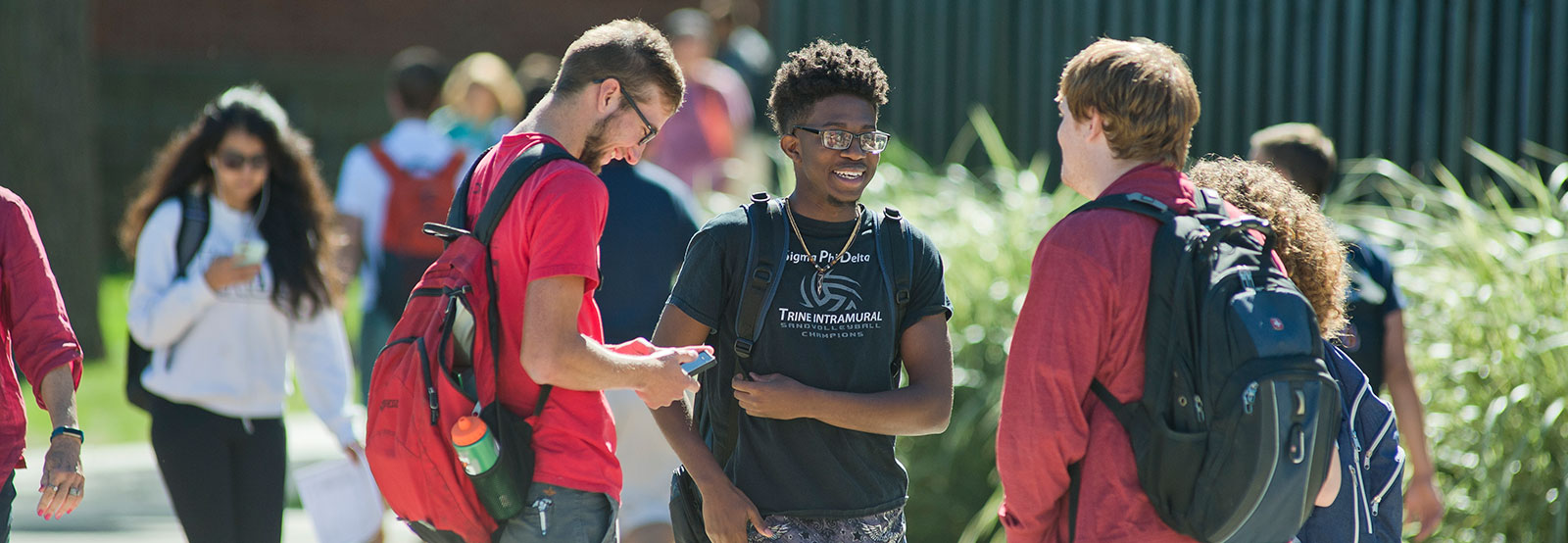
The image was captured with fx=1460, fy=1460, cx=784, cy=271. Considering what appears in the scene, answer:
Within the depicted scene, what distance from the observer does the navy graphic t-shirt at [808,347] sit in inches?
124

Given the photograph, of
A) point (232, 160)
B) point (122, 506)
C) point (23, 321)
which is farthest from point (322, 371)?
point (122, 506)

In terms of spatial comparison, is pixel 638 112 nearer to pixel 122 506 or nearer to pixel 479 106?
pixel 479 106

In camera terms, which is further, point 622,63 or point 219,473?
point 219,473

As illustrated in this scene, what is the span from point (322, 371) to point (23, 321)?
1407 millimetres

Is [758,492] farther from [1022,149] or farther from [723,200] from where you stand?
[1022,149]

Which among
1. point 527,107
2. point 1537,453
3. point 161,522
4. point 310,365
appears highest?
point 527,107

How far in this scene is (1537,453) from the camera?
4.85 meters

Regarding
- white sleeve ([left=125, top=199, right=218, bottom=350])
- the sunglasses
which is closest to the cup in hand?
white sleeve ([left=125, top=199, right=218, bottom=350])

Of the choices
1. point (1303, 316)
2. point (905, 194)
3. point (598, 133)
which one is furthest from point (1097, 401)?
point (905, 194)

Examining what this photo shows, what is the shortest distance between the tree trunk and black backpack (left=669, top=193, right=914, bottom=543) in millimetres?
8933

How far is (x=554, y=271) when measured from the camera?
277 cm

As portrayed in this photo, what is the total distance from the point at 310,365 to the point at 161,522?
3030 millimetres

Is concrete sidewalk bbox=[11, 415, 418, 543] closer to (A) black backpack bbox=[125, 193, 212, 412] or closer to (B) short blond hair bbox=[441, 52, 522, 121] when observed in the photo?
(A) black backpack bbox=[125, 193, 212, 412]

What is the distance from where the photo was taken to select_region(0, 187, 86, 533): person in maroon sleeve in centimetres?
318
